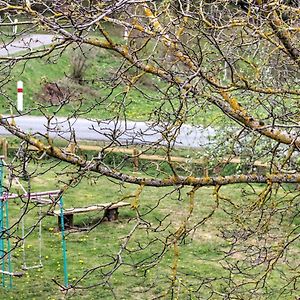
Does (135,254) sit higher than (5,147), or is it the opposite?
(5,147)

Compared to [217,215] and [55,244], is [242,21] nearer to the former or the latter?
[55,244]

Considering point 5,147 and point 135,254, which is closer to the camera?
point 135,254

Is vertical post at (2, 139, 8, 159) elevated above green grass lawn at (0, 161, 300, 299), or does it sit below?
above

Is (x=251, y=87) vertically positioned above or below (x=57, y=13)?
below

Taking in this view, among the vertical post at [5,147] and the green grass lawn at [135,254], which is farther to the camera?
the vertical post at [5,147]

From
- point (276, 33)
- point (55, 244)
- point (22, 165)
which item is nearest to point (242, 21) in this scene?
point (276, 33)

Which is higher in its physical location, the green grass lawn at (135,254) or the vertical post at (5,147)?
the vertical post at (5,147)

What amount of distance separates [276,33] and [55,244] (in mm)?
6970

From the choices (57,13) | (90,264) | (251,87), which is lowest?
(90,264)

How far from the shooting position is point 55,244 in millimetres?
11922

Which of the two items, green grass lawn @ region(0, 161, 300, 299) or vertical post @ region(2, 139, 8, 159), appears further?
vertical post @ region(2, 139, 8, 159)

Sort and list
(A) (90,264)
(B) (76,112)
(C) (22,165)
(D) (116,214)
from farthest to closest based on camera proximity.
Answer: (D) (116,214), (A) (90,264), (B) (76,112), (C) (22,165)

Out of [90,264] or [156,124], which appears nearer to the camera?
[156,124]

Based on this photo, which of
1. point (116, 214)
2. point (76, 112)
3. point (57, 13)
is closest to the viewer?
point (76, 112)
